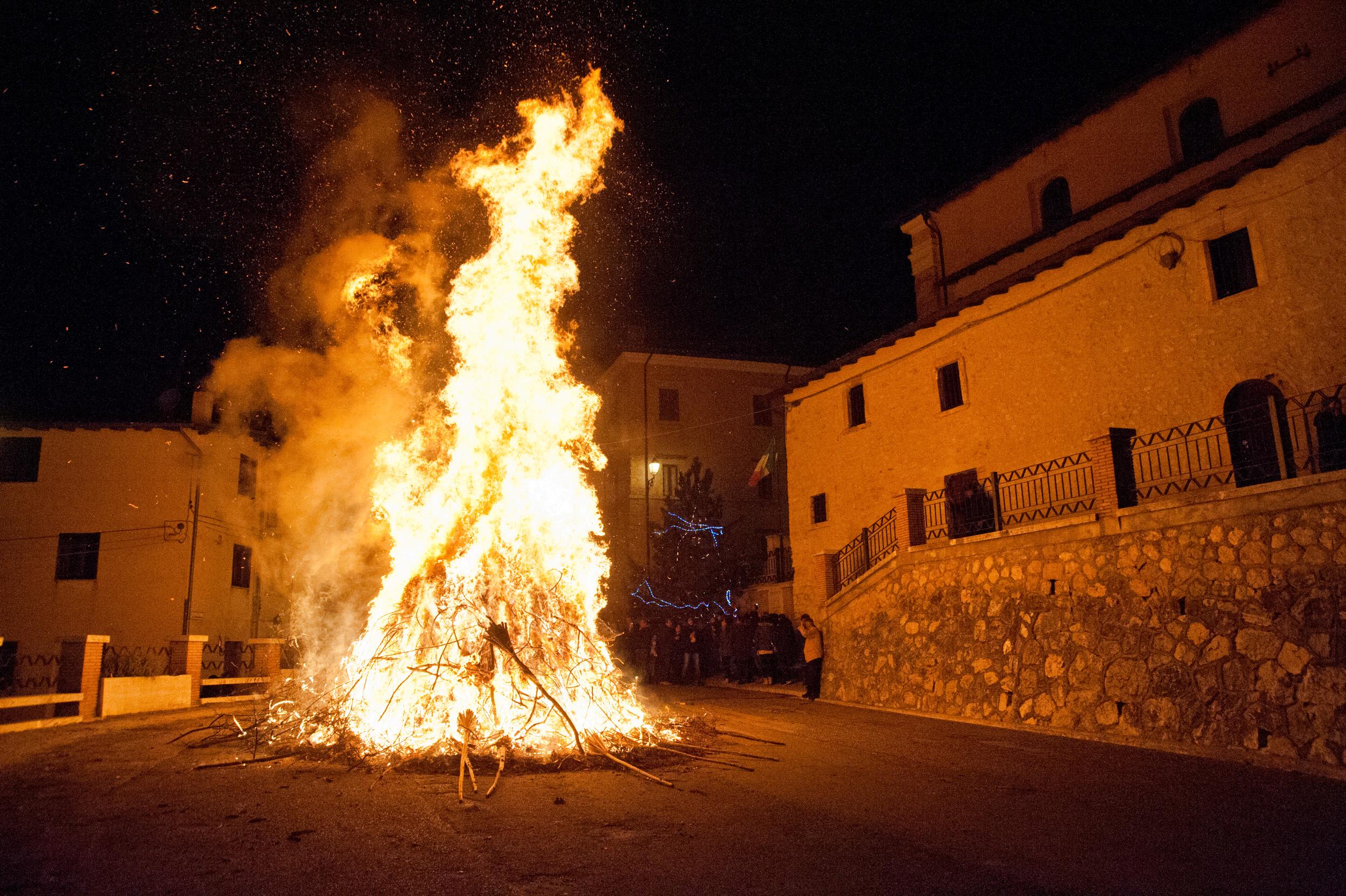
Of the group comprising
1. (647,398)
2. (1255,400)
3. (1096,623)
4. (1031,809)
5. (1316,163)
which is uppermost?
(647,398)

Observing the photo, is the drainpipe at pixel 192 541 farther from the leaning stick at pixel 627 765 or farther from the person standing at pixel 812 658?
the leaning stick at pixel 627 765

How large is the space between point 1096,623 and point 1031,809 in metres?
5.79

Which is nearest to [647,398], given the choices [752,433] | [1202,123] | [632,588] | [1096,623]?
[752,433]

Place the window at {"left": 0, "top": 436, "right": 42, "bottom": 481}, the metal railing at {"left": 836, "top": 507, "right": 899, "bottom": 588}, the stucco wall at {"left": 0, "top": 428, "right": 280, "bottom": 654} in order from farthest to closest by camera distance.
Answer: the window at {"left": 0, "top": 436, "right": 42, "bottom": 481} < the stucco wall at {"left": 0, "top": 428, "right": 280, "bottom": 654} < the metal railing at {"left": 836, "top": 507, "right": 899, "bottom": 588}

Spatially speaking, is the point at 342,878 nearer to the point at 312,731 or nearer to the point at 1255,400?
the point at 312,731

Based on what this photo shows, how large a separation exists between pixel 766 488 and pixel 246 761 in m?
26.5

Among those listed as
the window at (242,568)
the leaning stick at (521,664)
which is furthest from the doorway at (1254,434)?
the window at (242,568)

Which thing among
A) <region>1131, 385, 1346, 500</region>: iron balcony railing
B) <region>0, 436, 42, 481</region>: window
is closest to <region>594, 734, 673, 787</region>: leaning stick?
<region>1131, 385, 1346, 500</region>: iron balcony railing

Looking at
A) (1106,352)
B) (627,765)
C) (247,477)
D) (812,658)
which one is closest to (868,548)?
(812,658)

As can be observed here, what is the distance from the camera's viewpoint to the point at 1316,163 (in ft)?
40.7

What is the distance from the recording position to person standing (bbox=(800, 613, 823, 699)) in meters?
17.4

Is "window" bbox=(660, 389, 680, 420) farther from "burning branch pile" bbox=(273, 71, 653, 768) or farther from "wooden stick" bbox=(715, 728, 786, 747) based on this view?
"wooden stick" bbox=(715, 728, 786, 747)

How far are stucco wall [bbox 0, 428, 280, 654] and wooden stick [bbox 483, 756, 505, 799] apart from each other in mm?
22053

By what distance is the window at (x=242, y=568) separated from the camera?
29.7 meters
